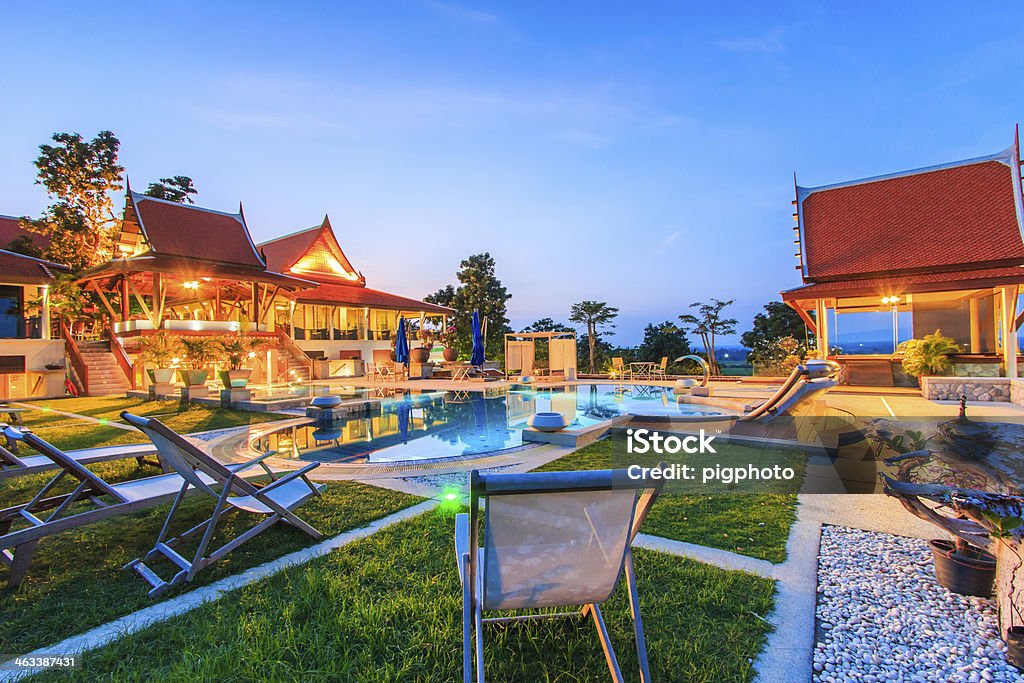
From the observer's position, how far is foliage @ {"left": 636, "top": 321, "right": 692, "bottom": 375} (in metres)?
22.6

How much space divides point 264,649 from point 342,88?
17652mm

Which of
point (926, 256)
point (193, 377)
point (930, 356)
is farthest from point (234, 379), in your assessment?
point (926, 256)

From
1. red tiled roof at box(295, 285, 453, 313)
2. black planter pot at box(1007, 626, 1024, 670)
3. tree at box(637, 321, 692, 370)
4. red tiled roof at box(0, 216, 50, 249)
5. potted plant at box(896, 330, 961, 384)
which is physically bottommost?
black planter pot at box(1007, 626, 1024, 670)

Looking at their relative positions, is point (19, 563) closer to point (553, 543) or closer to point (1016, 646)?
point (553, 543)

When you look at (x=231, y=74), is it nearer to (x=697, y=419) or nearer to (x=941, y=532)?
(x=697, y=419)

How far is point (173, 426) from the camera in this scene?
9.20 meters

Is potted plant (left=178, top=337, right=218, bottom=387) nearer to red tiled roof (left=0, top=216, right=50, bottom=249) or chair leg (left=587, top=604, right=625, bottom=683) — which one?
red tiled roof (left=0, top=216, right=50, bottom=249)

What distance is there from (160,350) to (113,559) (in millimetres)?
14828

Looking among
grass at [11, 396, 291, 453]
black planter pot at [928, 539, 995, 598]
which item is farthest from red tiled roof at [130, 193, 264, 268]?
black planter pot at [928, 539, 995, 598]

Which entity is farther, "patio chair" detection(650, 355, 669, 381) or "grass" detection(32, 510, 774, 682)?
"patio chair" detection(650, 355, 669, 381)

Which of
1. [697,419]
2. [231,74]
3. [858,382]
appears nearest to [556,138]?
[231,74]

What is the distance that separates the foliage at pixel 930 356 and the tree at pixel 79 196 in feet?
100

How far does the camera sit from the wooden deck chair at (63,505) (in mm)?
2825

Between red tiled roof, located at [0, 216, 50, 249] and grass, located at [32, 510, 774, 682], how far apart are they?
97.9ft
